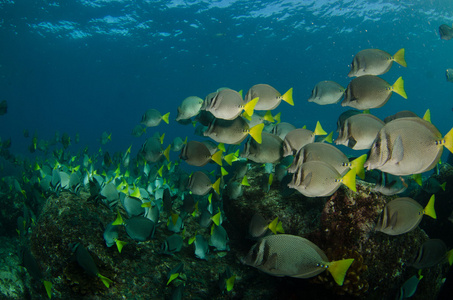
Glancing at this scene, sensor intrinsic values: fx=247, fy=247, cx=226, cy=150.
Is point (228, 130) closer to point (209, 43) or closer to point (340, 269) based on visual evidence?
point (340, 269)

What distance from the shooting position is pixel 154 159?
511 cm

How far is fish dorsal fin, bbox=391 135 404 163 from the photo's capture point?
2330 millimetres

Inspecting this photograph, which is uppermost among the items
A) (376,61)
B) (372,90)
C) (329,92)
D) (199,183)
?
(376,61)

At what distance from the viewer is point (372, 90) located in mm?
3496

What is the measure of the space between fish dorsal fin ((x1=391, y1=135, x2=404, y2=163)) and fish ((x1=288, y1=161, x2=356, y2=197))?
1.66 ft

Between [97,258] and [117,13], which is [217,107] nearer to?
[97,258]

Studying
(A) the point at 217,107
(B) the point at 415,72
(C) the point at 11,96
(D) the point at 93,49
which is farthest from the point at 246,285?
(C) the point at 11,96

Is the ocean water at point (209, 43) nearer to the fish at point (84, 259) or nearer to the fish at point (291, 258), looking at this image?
the fish at point (84, 259)

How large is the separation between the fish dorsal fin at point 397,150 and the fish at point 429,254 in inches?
79.9

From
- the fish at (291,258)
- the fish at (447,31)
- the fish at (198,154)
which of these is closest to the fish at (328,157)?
the fish at (291,258)

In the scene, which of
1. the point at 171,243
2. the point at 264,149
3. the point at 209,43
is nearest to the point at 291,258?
the point at 264,149

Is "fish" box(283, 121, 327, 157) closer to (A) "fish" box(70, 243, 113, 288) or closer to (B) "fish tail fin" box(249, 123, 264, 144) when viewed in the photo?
(B) "fish tail fin" box(249, 123, 264, 144)

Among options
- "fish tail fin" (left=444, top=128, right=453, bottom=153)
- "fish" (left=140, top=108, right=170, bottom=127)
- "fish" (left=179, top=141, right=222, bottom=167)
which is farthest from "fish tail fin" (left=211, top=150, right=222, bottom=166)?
"fish tail fin" (left=444, top=128, right=453, bottom=153)

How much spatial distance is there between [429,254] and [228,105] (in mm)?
3500
